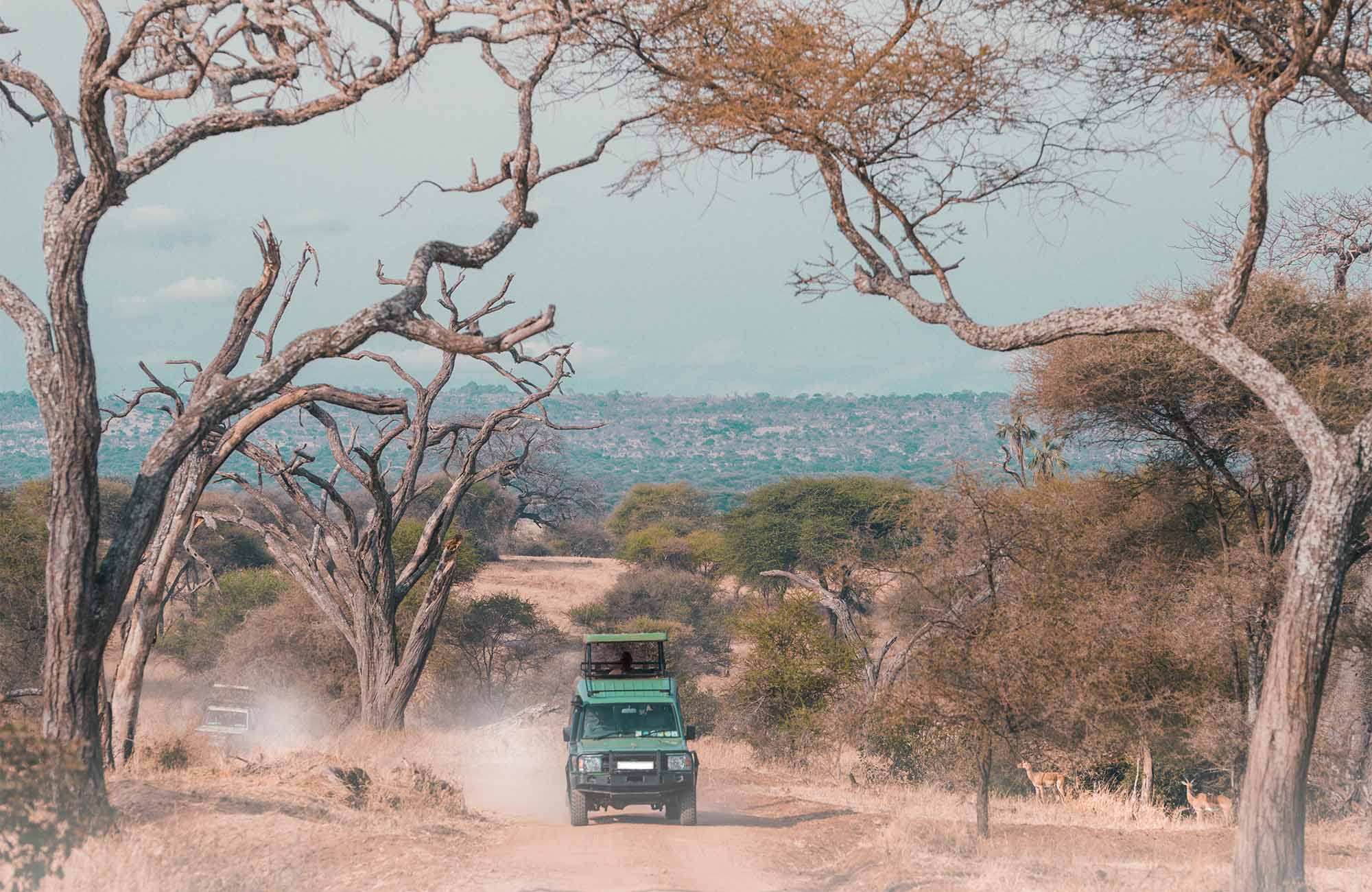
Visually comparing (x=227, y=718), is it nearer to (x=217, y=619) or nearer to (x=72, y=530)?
(x=217, y=619)

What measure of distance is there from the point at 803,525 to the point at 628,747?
1260 inches

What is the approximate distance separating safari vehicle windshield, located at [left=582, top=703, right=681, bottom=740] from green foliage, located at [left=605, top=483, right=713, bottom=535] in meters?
53.1

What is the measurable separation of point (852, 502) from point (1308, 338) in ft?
102

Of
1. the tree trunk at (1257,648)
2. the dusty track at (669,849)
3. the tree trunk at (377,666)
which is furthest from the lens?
the tree trunk at (377,666)

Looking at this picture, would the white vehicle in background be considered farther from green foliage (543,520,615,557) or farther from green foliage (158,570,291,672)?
green foliage (543,520,615,557)

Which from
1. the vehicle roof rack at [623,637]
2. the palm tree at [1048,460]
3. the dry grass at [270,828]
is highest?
the palm tree at [1048,460]

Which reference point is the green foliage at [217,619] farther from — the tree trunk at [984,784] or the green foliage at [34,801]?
the green foliage at [34,801]

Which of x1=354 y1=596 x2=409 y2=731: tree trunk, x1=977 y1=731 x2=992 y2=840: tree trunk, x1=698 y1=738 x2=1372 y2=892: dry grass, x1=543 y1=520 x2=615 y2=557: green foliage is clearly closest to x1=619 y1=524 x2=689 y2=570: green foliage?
x1=543 y1=520 x2=615 y2=557: green foliage

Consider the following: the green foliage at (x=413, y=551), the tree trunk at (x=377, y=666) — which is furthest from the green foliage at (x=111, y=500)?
the tree trunk at (x=377, y=666)

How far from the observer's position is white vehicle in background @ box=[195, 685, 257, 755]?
24080mm

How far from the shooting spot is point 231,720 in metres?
27.4

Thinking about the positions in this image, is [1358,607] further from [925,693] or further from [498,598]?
[498,598]

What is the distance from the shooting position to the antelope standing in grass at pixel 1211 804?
18.4 m

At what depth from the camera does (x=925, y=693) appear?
14.5 m
